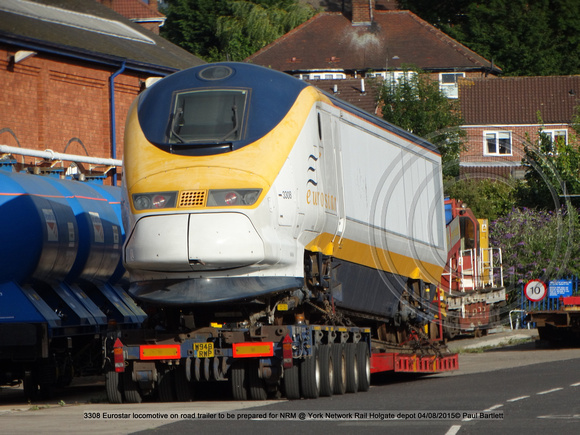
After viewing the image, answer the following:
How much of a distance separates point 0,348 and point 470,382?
729cm

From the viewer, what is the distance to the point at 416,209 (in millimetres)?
19641

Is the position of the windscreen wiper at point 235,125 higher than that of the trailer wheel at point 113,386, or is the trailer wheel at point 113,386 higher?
the windscreen wiper at point 235,125

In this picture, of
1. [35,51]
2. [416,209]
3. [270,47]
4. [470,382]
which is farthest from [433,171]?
[270,47]

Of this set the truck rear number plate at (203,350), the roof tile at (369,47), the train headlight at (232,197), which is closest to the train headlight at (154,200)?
the train headlight at (232,197)

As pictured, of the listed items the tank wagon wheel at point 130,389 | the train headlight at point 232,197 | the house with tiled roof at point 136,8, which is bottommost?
the tank wagon wheel at point 130,389

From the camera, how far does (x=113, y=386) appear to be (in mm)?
14789

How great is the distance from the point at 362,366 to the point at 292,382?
2325 mm

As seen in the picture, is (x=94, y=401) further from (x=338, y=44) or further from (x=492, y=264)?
(x=338, y=44)

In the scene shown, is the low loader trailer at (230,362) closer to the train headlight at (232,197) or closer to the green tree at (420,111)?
the train headlight at (232,197)

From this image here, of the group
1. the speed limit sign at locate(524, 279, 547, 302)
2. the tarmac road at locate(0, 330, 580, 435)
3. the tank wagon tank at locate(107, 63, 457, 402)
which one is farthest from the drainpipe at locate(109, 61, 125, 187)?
the tank wagon tank at locate(107, 63, 457, 402)

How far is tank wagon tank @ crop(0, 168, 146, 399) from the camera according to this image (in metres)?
15.9

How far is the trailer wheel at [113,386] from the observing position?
14.8m

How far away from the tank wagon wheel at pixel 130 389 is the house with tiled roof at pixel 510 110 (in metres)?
51.3

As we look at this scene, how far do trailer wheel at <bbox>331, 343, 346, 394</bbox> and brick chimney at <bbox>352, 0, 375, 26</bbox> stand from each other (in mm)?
62148
